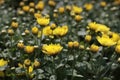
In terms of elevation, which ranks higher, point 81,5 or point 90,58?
point 81,5

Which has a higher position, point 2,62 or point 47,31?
point 47,31

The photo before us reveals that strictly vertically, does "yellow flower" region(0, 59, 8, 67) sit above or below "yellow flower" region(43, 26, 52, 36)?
below

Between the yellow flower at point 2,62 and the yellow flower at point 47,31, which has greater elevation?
the yellow flower at point 47,31

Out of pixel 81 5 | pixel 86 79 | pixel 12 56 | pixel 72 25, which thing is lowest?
pixel 86 79

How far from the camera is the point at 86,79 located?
415 centimetres

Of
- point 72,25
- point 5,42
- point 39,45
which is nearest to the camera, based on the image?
point 39,45

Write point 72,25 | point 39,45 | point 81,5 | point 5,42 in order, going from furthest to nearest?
point 81,5, point 72,25, point 5,42, point 39,45

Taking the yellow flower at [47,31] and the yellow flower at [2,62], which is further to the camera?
the yellow flower at [47,31]

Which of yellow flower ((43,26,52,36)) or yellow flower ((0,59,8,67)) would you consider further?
yellow flower ((43,26,52,36))

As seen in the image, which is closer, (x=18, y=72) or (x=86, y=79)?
(x=18, y=72)

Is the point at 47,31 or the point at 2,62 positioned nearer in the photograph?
the point at 2,62

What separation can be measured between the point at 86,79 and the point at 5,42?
1020 mm

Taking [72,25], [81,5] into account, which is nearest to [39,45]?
[72,25]

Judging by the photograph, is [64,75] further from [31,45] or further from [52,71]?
[31,45]
